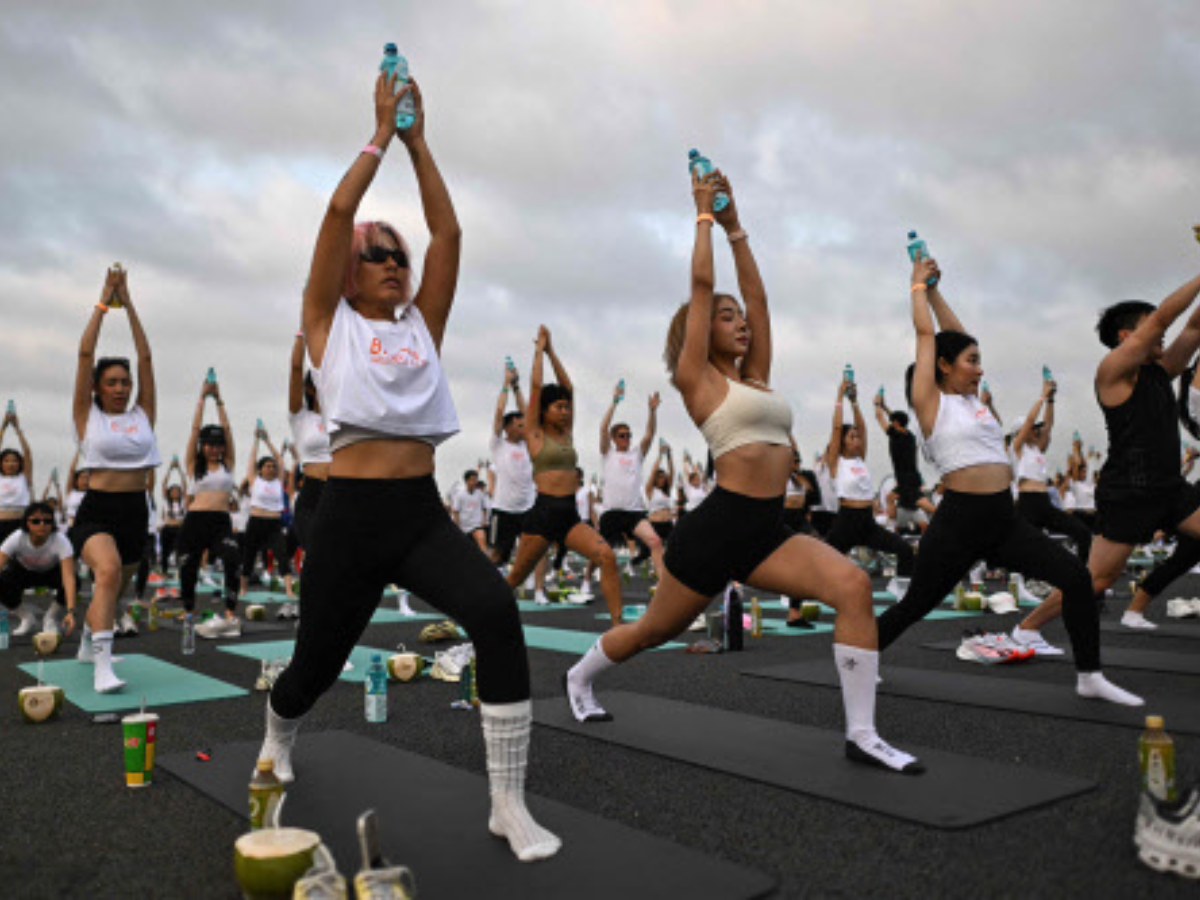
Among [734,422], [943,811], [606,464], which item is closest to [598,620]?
[606,464]

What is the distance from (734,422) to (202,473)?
692cm

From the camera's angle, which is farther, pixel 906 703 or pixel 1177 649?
pixel 1177 649

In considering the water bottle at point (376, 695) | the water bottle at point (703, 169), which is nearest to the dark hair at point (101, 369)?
the water bottle at point (376, 695)

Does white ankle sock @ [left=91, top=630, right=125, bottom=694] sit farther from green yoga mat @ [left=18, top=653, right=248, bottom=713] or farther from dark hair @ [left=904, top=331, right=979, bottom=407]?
dark hair @ [left=904, top=331, right=979, bottom=407]

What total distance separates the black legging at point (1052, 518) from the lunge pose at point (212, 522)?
7.62 m

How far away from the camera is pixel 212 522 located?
352 inches

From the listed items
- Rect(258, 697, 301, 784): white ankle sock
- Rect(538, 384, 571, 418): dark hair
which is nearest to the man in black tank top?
Rect(538, 384, 571, 418): dark hair

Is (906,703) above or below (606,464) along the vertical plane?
below

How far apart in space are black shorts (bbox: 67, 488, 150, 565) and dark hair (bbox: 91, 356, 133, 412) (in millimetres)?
598

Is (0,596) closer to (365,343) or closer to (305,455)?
(305,455)

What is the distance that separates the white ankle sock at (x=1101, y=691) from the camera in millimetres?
4598

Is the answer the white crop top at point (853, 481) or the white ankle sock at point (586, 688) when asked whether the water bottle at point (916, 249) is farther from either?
the white crop top at point (853, 481)

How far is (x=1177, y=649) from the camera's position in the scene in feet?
21.8

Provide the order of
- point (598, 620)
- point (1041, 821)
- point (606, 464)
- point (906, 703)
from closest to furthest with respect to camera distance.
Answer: point (1041, 821), point (906, 703), point (598, 620), point (606, 464)
